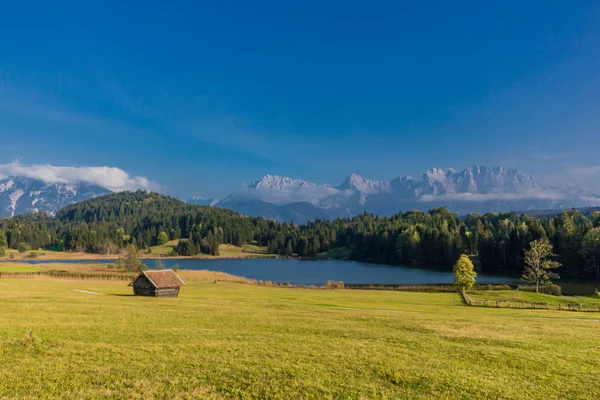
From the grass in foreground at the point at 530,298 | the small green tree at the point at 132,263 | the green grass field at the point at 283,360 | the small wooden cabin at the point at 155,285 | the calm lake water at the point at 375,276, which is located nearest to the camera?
the green grass field at the point at 283,360

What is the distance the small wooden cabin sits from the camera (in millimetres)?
45000

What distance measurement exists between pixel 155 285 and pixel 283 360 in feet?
112

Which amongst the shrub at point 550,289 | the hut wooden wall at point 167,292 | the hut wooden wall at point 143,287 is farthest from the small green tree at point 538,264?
the hut wooden wall at point 143,287

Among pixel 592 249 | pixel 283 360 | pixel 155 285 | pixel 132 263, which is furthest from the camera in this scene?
pixel 592 249

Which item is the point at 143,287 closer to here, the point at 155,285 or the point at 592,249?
the point at 155,285

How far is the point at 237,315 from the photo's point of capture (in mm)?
27984

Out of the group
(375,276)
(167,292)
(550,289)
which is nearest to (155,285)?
(167,292)

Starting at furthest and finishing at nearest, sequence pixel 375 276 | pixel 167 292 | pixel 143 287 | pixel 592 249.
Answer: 1. pixel 375 276
2. pixel 592 249
3. pixel 143 287
4. pixel 167 292

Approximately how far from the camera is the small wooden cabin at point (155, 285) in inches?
1772

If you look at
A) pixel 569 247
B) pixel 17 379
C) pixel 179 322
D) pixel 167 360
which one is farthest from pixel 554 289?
pixel 17 379

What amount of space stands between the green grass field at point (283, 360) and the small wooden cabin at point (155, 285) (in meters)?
20.5

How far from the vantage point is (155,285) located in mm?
44562

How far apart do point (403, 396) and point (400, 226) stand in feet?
635

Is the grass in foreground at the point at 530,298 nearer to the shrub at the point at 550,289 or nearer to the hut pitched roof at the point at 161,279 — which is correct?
the shrub at the point at 550,289
